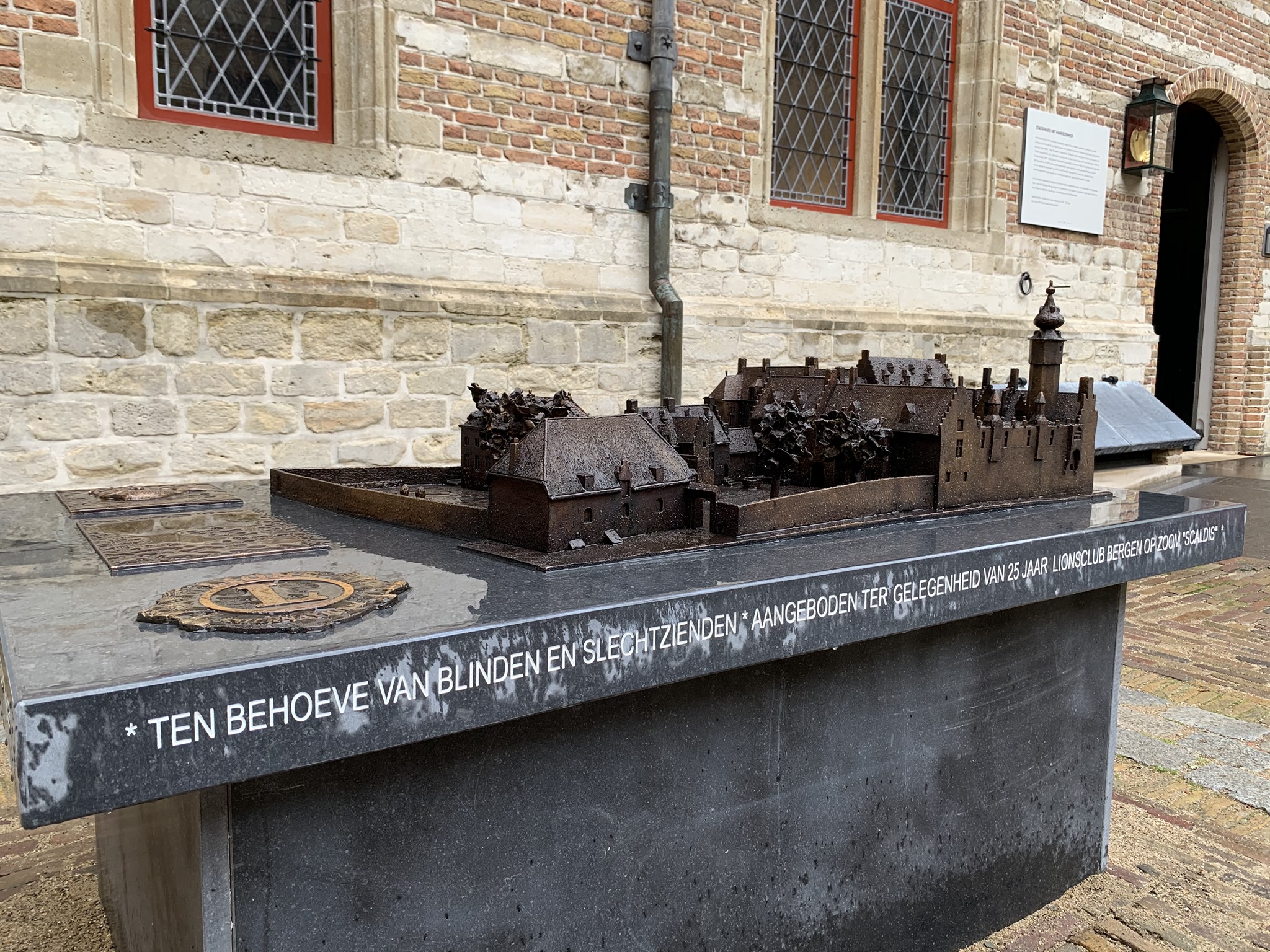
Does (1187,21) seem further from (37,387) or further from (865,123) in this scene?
(37,387)

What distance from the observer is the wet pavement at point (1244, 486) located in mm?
7297

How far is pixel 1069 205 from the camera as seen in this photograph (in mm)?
9523

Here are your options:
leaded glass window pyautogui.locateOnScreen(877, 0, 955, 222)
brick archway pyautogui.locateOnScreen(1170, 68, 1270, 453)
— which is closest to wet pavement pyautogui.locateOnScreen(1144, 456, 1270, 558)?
brick archway pyautogui.locateOnScreen(1170, 68, 1270, 453)

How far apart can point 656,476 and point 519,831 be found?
71 cm

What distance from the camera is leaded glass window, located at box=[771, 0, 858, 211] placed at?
25.6ft

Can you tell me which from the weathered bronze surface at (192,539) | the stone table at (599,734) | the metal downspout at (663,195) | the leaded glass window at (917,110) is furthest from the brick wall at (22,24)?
the leaded glass window at (917,110)

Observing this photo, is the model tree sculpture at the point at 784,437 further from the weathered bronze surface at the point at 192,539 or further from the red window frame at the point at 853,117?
the red window frame at the point at 853,117

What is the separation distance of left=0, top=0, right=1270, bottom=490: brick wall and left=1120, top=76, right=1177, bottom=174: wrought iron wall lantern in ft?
6.47

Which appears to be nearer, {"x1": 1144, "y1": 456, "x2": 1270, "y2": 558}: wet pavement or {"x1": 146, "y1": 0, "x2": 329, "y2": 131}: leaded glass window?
{"x1": 146, "y1": 0, "x2": 329, "y2": 131}: leaded glass window

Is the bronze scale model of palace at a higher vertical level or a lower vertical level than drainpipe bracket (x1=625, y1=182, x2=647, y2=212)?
lower

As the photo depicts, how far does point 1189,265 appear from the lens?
1458 cm

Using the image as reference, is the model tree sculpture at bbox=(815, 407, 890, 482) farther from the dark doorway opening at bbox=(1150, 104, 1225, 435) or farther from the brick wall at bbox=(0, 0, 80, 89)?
the dark doorway opening at bbox=(1150, 104, 1225, 435)

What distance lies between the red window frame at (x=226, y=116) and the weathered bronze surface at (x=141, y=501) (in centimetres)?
313

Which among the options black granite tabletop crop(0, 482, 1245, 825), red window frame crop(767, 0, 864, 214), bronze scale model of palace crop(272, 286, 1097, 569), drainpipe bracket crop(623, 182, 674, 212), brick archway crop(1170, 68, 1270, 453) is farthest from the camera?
brick archway crop(1170, 68, 1270, 453)
